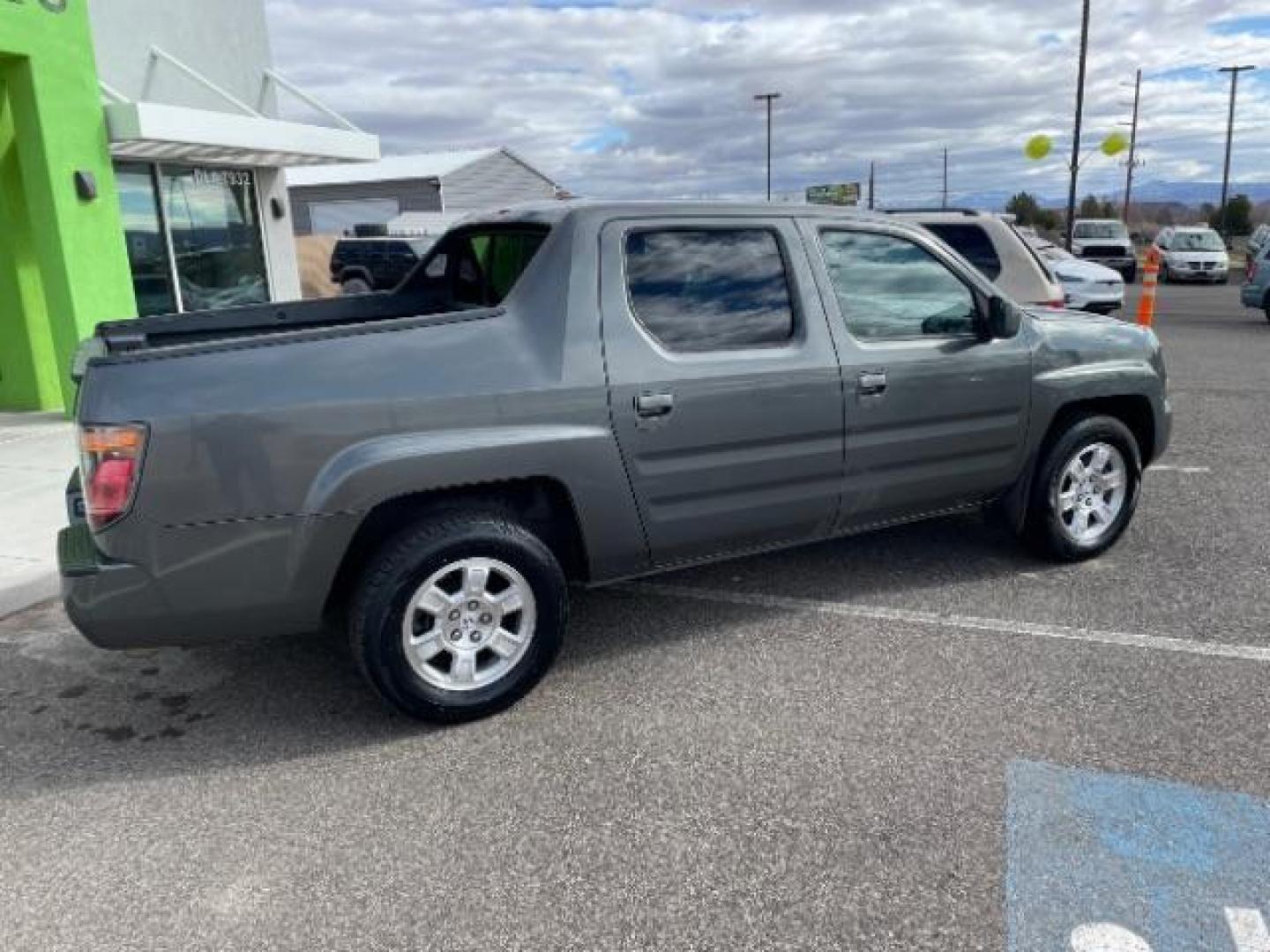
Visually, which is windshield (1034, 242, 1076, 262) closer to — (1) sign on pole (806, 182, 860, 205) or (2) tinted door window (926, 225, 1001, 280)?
(1) sign on pole (806, 182, 860, 205)

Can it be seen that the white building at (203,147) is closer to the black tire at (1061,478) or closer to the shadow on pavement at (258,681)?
the shadow on pavement at (258,681)

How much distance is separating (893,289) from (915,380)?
429 mm

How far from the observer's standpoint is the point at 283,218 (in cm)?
1299

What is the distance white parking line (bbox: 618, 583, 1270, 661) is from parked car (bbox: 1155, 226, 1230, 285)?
27684 millimetres

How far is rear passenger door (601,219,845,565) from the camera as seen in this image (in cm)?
363

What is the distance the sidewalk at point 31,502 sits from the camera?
487cm

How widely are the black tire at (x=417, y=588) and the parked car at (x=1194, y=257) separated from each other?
29227 mm

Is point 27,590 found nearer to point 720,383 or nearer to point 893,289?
point 720,383

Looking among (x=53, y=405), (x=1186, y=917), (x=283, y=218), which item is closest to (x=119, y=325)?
(x=1186, y=917)

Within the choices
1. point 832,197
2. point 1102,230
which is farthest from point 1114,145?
point 832,197

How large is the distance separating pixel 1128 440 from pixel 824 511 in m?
1.88

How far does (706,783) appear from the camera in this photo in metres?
3.07

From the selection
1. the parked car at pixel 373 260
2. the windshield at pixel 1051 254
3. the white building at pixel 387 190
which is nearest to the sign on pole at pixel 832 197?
the windshield at pixel 1051 254

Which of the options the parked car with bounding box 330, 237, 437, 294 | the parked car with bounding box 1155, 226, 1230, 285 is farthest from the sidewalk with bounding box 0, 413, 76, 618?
the parked car with bounding box 1155, 226, 1230, 285
